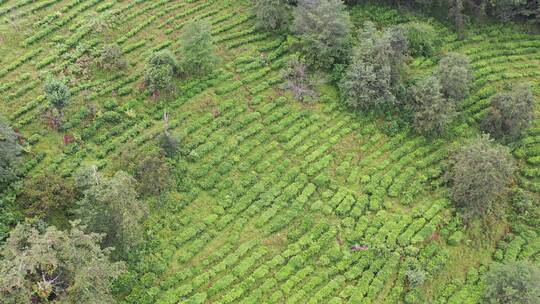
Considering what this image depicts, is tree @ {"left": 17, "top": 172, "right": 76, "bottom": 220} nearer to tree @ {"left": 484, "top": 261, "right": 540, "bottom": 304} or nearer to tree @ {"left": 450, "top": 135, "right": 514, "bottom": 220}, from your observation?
tree @ {"left": 450, "top": 135, "right": 514, "bottom": 220}

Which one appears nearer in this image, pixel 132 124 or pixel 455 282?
pixel 455 282

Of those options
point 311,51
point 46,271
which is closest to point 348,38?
point 311,51

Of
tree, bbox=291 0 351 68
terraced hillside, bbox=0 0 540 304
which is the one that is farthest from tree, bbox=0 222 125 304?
tree, bbox=291 0 351 68

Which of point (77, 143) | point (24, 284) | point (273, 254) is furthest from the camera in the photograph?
point (77, 143)

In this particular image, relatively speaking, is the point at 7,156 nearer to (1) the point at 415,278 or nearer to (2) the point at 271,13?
(2) the point at 271,13

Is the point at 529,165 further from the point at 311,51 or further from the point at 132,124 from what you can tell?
the point at 132,124

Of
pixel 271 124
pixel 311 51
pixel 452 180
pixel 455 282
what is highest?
pixel 311 51
